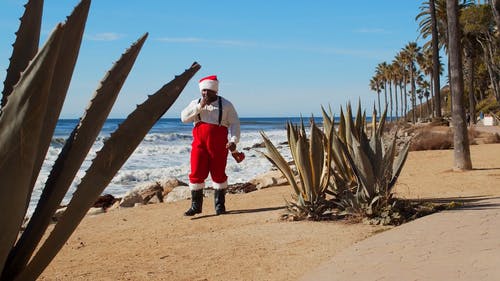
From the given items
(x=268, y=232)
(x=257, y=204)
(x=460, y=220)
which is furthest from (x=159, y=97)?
(x=257, y=204)

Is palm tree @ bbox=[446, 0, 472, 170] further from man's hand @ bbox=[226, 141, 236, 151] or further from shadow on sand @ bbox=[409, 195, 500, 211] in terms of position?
man's hand @ bbox=[226, 141, 236, 151]

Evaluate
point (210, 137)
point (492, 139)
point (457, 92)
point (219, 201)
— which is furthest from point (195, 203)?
point (492, 139)

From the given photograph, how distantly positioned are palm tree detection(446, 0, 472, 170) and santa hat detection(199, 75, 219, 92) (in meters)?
4.96

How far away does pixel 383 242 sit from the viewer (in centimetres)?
406

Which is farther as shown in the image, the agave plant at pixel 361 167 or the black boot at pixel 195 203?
the black boot at pixel 195 203

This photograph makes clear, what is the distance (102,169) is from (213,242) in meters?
3.01

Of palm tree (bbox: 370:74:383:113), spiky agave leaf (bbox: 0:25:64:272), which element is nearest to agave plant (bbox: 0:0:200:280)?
spiky agave leaf (bbox: 0:25:64:272)

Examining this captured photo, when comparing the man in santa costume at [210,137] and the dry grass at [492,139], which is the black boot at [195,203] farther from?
the dry grass at [492,139]

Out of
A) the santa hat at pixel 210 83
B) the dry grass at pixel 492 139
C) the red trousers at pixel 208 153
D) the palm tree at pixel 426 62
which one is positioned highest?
the palm tree at pixel 426 62

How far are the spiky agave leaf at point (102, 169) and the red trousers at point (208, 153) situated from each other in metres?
4.26

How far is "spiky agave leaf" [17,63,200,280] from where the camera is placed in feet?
5.52

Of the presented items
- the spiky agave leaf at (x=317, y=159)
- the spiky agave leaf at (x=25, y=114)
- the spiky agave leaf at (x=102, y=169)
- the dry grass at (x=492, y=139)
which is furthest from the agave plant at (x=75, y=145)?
the dry grass at (x=492, y=139)

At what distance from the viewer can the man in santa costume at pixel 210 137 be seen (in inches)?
239

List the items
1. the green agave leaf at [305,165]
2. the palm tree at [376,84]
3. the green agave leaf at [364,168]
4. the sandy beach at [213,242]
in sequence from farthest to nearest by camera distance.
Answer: the palm tree at [376,84], the green agave leaf at [305,165], the green agave leaf at [364,168], the sandy beach at [213,242]
